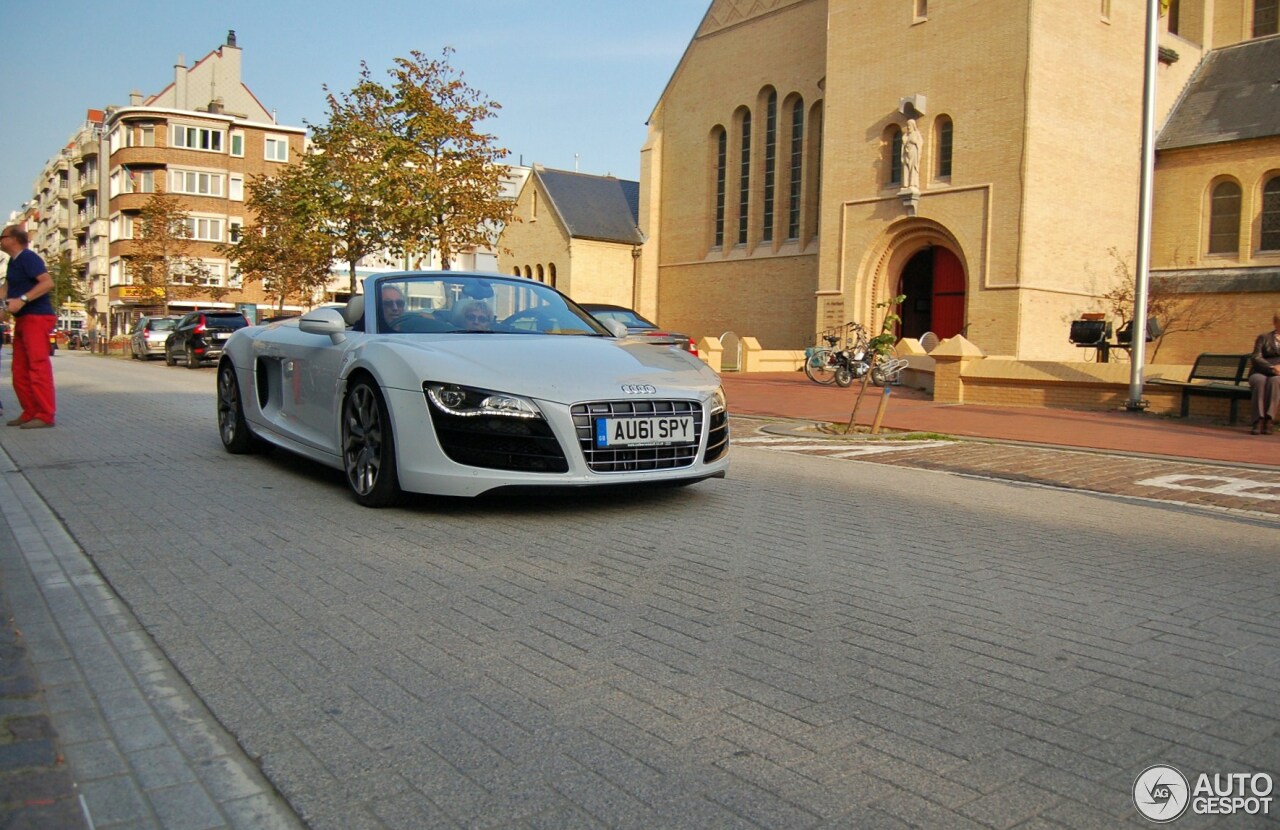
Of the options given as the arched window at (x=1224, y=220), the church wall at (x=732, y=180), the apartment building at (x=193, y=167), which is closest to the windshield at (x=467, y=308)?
the church wall at (x=732, y=180)

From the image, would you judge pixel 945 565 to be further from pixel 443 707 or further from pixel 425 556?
pixel 443 707

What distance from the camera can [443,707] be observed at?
312 centimetres

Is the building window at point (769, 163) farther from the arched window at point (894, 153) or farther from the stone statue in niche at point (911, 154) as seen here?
the stone statue in niche at point (911, 154)

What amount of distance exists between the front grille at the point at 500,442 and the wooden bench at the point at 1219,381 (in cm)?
1286

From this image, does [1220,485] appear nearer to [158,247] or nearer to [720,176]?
[720,176]

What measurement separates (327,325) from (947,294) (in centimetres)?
2634

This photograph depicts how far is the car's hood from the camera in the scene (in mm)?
5848

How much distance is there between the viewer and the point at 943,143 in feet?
95.5

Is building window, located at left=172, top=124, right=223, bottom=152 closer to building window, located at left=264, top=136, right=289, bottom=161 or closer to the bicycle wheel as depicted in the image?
building window, located at left=264, top=136, right=289, bottom=161

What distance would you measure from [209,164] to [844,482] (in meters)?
70.8

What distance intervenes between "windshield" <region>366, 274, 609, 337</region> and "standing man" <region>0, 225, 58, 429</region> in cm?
484

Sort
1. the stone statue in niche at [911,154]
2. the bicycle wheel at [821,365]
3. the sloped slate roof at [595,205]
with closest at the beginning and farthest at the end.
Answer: the bicycle wheel at [821,365] < the stone statue in niche at [911,154] < the sloped slate roof at [595,205]

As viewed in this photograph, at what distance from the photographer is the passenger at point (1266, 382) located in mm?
13797

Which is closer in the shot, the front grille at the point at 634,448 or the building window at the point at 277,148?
the front grille at the point at 634,448
